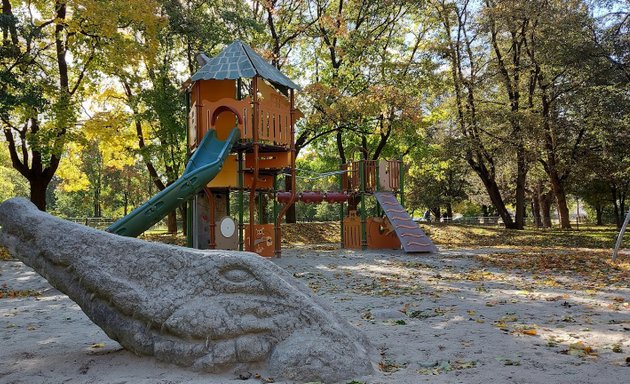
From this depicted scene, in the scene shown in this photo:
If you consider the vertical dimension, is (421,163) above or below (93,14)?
below

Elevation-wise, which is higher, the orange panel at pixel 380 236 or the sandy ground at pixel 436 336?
the orange panel at pixel 380 236

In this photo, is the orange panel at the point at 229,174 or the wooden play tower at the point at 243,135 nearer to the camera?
the wooden play tower at the point at 243,135

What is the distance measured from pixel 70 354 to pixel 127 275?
129 centimetres

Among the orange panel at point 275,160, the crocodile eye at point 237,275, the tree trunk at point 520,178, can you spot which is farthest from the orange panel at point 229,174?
the tree trunk at point 520,178

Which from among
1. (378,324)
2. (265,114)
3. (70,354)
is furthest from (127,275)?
(265,114)

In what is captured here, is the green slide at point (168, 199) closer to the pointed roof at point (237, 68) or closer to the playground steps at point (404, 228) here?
the pointed roof at point (237, 68)

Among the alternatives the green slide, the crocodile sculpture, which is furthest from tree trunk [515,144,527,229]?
the crocodile sculpture

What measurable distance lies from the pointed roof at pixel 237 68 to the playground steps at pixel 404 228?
5.89 metres

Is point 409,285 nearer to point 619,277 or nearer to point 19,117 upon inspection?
point 619,277

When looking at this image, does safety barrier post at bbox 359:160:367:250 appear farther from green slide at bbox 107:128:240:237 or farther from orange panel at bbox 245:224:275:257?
green slide at bbox 107:128:240:237

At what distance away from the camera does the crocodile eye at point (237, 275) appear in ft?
13.7

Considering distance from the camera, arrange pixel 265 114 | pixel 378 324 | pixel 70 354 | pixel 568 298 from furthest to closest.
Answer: pixel 265 114, pixel 568 298, pixel 378 324, pixel 70 354

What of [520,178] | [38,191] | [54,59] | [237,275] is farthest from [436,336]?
[520,178]

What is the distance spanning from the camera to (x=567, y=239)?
21.5 m
